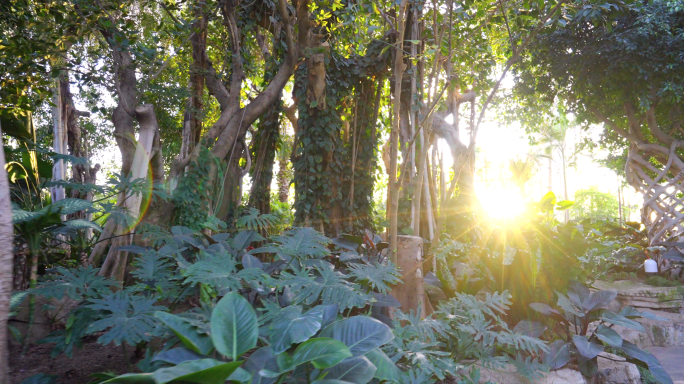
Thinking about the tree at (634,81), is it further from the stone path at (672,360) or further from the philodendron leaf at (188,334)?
the philodendron leaf at (188,334)

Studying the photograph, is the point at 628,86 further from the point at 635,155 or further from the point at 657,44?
the point at 635,155

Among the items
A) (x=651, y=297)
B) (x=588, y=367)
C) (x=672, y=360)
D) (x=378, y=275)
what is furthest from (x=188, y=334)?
(x=651, y=297)

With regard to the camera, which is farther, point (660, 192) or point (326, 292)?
point (660, 192)

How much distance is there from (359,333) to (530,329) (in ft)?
5.55

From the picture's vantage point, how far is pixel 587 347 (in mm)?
2555

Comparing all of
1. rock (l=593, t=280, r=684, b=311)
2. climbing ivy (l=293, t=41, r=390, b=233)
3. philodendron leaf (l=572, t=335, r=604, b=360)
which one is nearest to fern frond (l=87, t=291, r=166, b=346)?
philodendron leaf (l=572, t=335, r=604, b=360)

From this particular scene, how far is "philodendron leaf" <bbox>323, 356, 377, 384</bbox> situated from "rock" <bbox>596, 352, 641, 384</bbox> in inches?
83.7

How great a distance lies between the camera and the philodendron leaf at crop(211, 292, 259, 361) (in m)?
1.41

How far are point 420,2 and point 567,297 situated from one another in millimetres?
2688

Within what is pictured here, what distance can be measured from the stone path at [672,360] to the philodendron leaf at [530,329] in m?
1.39

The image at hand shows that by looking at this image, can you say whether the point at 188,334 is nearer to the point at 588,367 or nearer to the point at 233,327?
the point at 233,327

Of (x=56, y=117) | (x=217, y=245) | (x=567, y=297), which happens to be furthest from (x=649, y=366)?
(x=56, y=117)

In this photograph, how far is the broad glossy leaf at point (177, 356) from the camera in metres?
1.39

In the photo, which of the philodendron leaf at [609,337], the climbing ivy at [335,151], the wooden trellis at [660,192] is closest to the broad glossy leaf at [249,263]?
the philodendron leaf at [609,337]
